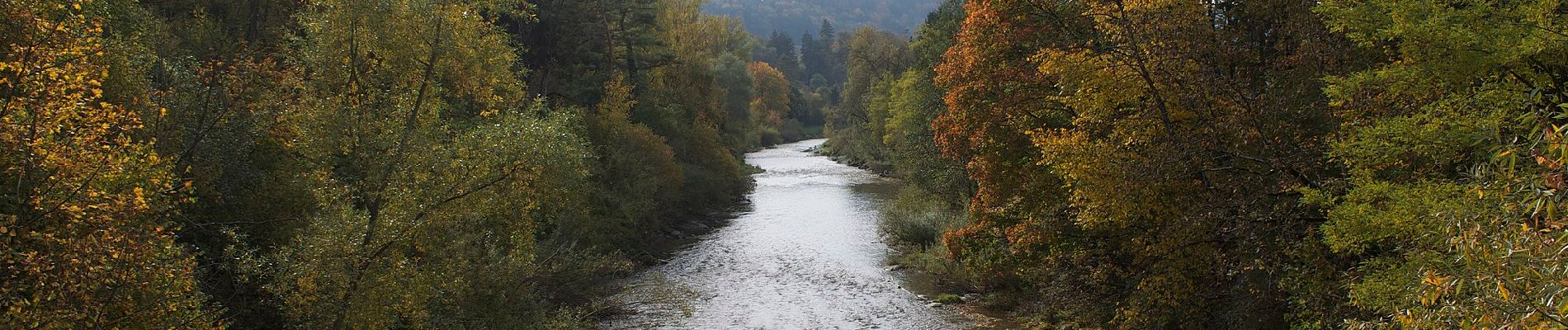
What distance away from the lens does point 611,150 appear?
30.5 m

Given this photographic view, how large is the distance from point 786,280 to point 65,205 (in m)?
17.0

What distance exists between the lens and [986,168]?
57.6 feet

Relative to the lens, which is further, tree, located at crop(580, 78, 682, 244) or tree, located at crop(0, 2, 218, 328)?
tree, located at crop(580, 78, 682, 244)

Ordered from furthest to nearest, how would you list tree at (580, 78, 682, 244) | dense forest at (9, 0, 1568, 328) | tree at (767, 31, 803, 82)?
tree at (767, 31, 803, 82) < tree at (580, 78, 682, 244) < dense forest at (9, 0, 1568, 328)

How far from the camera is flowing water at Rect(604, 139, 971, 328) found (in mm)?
18859

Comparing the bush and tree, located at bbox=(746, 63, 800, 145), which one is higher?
tree, located at bbox=(746, 63, 800, 145)

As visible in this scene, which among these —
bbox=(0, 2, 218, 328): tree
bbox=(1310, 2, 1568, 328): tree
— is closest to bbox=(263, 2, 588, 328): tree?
bbox=(0, 2, 218, 328): tree

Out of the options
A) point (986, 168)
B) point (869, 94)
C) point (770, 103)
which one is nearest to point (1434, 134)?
point (986, 168)

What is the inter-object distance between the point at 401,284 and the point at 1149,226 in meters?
10.1

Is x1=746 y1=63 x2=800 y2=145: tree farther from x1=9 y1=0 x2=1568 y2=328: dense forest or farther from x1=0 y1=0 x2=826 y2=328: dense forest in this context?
x1=0 y1=0 x2=826 y2=328: dense forest

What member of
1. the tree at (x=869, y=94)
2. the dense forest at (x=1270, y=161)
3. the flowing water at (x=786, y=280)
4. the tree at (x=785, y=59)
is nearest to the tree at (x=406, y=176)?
the flowing water at (x=786, y=280)

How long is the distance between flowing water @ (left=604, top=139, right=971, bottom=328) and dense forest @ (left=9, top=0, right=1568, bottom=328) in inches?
58.6

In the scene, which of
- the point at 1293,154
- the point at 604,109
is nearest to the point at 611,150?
the point at 604,109

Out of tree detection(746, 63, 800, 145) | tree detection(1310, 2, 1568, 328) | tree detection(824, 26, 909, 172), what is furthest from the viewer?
tree detection(746, 63, 800, 145)
